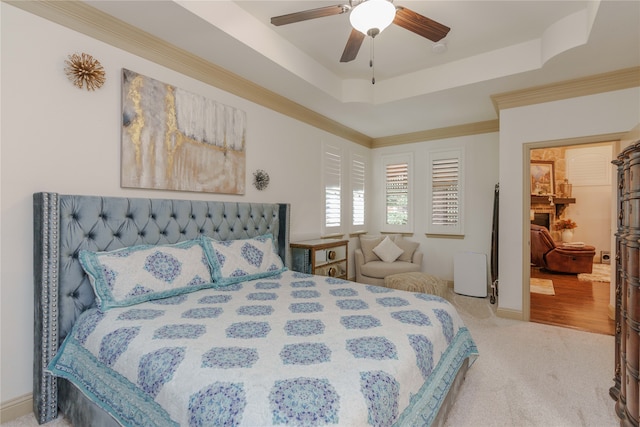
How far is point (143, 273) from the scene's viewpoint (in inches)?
78.2

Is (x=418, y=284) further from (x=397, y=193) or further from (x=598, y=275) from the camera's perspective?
(x=598, y=275)

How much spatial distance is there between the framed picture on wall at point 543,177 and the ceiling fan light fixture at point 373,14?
7273 millimetres

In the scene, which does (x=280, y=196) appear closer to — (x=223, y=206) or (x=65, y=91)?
(x=223, y=206)

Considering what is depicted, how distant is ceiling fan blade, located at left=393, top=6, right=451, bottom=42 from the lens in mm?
1894

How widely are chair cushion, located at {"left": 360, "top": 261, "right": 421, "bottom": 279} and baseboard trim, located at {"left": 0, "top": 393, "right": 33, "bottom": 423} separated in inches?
144

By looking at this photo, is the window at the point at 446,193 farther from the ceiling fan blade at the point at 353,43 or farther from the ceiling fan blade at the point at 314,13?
the ceiling fan blade at the point at 314,13

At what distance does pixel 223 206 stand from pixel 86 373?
1.64 metres

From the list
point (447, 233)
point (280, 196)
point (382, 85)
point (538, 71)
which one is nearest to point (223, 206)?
point (280, 196)

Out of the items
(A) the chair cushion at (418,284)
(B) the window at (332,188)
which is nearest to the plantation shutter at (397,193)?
(B) the window at (332,188)

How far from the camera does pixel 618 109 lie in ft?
10.2

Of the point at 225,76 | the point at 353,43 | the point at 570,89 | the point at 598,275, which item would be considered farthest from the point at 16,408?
the point at 598,275

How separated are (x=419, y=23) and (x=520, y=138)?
93.6 inches

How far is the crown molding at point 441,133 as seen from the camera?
4.64 meters

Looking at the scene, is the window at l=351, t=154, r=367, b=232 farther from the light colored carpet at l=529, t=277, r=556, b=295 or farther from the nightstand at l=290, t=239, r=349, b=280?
the light colored carpet at l=529, t=277, r=556, b=295
